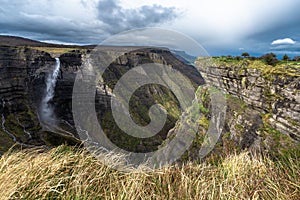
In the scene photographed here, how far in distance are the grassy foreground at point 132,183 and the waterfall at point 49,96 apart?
145941mm

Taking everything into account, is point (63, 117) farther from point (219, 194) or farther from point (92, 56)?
point (219, 194)

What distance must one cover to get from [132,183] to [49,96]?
16078cm

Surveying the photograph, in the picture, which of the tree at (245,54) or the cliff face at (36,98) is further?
the cliff face at (36,98)

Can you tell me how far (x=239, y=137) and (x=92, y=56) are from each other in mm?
179249

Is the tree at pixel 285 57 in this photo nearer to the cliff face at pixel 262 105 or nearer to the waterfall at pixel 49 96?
the cliff face at pixel 262 105

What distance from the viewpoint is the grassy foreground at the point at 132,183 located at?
3.62m

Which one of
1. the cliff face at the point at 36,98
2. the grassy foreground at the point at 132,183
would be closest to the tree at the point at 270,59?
the grassy foreground at the point at 132,183

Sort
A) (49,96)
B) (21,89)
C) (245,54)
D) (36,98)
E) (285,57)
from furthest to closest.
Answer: (49,96)
(36,98)
(21,89)
(245,54)
(285,57)

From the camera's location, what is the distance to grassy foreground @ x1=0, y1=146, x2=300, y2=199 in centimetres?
362

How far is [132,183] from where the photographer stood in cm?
430

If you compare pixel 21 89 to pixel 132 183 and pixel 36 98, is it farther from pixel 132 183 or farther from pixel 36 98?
pixel 132 183

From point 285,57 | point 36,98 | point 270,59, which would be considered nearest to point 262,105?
point 270,59

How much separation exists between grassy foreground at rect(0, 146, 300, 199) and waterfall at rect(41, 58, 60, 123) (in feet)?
479

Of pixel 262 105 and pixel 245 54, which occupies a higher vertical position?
pixel 245 54
